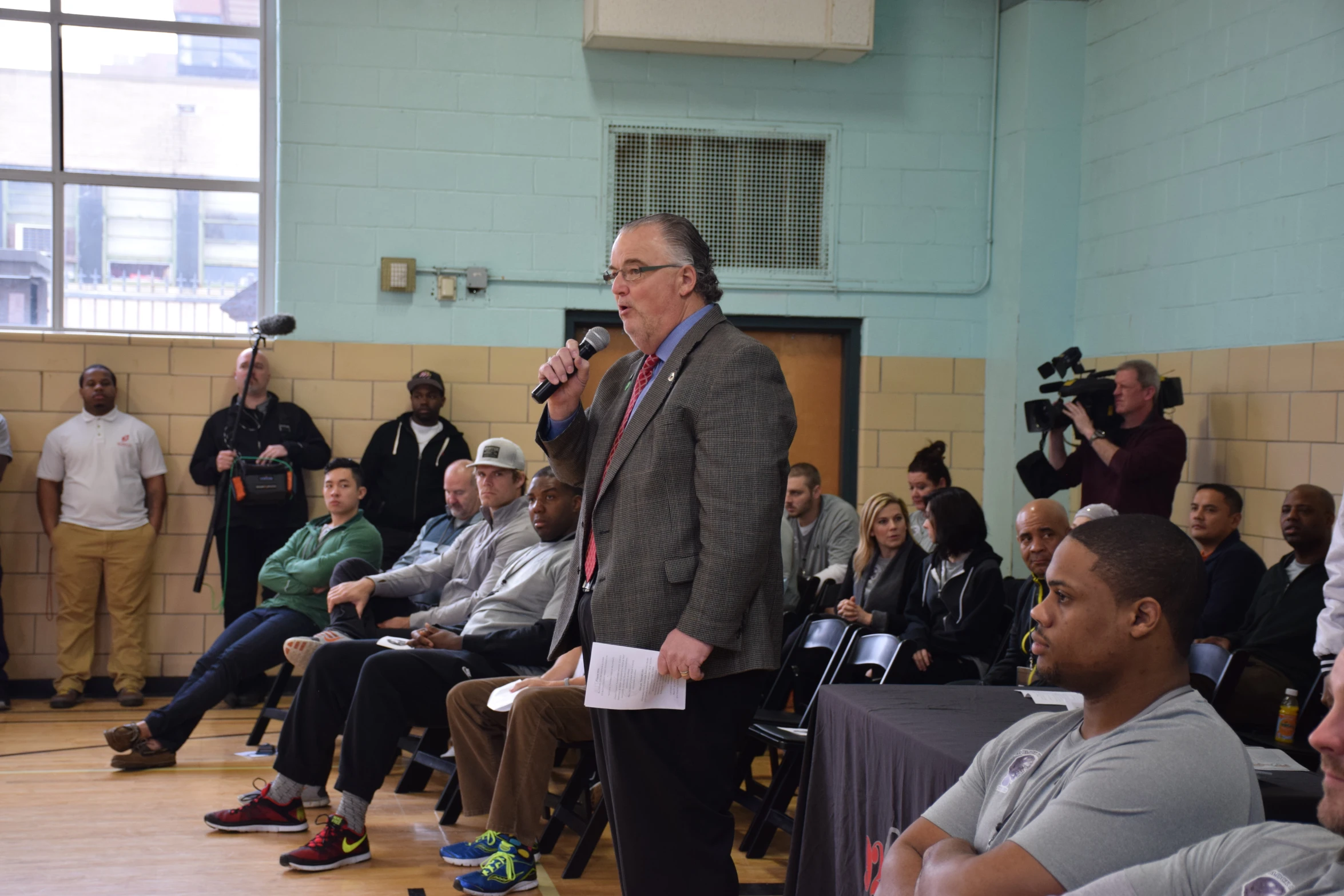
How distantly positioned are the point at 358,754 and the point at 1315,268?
149 inches

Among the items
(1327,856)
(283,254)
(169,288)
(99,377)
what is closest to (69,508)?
(99,377)

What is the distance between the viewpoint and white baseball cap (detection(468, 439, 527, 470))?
4367 mm

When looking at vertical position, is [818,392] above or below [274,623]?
above

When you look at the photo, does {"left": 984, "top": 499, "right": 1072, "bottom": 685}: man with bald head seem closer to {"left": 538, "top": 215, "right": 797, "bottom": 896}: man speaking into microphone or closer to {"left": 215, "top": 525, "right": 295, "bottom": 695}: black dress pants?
{"left": 538, "top": 215, "right": 797, "bottom": 896}: man speaking into microphone

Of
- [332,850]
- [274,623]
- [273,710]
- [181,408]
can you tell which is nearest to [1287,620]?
[332,850]

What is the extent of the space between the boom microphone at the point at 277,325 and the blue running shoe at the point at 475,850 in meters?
2.98

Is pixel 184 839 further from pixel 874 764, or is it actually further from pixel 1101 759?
pixel 1101 759

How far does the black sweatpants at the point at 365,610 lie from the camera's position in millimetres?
4414

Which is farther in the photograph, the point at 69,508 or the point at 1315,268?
the point at 69,508

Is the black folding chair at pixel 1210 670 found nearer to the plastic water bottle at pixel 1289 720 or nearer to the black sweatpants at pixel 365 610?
the plastic water bottle at pixel 1289 720

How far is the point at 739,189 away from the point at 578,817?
150 inches

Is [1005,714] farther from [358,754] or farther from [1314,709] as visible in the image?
[358,754]

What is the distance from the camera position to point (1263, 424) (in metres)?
4.80

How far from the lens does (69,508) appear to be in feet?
19.4
